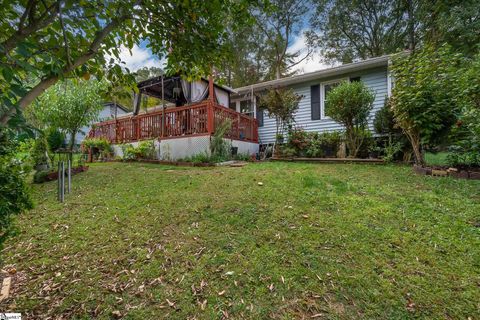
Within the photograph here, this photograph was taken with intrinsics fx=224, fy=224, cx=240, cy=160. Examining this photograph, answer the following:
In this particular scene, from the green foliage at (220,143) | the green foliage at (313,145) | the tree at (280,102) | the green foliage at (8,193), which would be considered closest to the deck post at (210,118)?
the green foliage at (220,143)

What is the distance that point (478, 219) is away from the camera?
101 inches

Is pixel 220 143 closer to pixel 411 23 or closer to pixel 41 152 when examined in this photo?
pixel 41 152

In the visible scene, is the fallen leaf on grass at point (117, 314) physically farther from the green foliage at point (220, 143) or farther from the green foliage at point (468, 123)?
the green foliage at point (220, 143)

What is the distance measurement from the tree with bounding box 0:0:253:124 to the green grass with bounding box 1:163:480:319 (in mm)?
1570

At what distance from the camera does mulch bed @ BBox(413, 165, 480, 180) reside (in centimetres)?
419

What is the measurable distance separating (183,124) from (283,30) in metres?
12.4

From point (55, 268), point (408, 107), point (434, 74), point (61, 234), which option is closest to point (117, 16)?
point (55, 268)

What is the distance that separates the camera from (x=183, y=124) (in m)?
7.93

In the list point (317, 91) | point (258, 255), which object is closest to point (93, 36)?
point (258, 255)

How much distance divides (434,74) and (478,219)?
3626mm

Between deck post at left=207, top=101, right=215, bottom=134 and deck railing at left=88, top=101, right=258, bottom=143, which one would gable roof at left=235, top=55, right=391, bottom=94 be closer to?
deck railing at left=88, top=101, right=258, bottom=143

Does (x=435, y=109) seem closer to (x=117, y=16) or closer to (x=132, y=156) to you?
(x=117, y=16)

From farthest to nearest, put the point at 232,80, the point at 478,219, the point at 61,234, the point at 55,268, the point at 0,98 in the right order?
the point at 232,80
the point at 61,234
the point at 478,219
the point at 55,268
the point at 0,98

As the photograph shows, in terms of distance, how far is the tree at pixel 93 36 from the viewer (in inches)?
52.1
